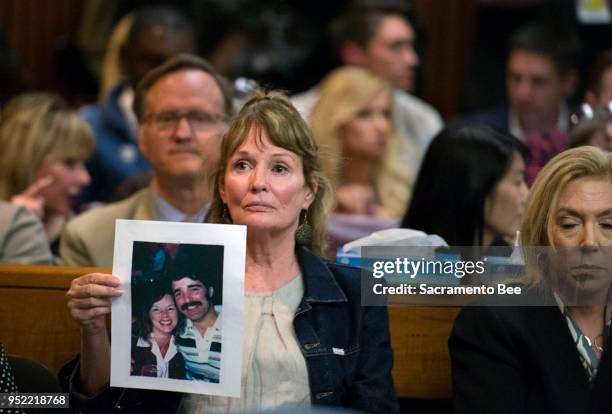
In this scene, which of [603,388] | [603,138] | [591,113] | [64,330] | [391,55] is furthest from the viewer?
[391,55]

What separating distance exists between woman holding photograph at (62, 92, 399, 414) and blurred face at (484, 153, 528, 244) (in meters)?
0.74

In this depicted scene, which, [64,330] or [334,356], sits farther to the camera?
[64,330]

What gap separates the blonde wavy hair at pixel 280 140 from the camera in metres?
3.33

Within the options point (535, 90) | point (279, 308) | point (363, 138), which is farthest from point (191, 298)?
point (535, 90)

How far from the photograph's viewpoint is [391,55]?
21.2ft

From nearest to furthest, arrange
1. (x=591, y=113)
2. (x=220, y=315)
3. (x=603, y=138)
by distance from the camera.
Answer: (x=220, y=315) < (x=603, y=138) < (x=591, y=113)

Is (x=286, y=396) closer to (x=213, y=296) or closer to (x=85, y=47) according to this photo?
(x=213, y=296)

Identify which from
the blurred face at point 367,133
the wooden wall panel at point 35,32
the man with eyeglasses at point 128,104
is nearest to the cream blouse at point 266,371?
the blurred face at point 367,133

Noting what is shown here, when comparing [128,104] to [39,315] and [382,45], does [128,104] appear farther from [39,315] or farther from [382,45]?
[39,315]

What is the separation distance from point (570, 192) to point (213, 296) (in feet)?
3.16

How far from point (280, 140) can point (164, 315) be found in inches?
22.0

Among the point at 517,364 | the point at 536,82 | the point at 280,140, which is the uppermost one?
the point at 536,82

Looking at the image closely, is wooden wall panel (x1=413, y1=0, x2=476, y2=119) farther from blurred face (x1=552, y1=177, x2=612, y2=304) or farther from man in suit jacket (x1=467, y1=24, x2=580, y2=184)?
blurred face (x1=552, y1=177, x2=612, y2=304)

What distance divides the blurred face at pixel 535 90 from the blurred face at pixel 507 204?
1973 mm
